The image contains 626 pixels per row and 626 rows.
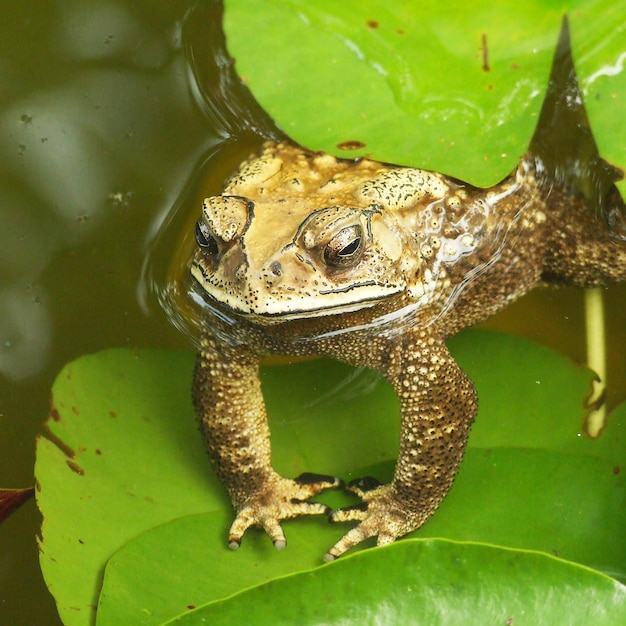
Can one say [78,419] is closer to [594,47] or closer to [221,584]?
[221,584]

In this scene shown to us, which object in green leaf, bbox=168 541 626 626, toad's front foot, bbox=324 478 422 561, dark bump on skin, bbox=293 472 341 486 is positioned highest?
green leaf, bbox=168 541 626 626

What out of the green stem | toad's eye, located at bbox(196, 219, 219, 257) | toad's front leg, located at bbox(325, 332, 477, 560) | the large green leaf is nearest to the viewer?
toad's eye, located at bbox(196, 219, 219, 257)

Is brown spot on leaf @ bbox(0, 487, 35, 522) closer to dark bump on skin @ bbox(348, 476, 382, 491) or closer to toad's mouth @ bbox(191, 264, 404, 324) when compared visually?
toad's mouth @ bbox(191, 264, 404, 324)

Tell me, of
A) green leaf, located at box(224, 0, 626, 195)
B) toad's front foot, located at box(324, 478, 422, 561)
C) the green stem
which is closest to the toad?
toad's front foot, located at box(324, 478, 422, 561)

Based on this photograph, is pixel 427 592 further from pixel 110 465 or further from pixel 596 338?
pixel 596 338

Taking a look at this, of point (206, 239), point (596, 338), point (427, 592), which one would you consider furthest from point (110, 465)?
point (596, 338)

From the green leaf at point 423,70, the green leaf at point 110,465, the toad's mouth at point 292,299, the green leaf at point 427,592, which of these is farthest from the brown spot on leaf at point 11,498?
Answer: the green leaf at point 423,70

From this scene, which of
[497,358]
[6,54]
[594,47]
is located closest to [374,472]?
[497,358]

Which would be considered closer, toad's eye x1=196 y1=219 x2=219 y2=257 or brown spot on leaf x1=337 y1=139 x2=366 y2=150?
toad's eye x1=196 y1=219 x2=219 y2=257

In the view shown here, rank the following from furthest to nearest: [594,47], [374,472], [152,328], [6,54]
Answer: [6,54], [152,328], [374,472], [594,47]
